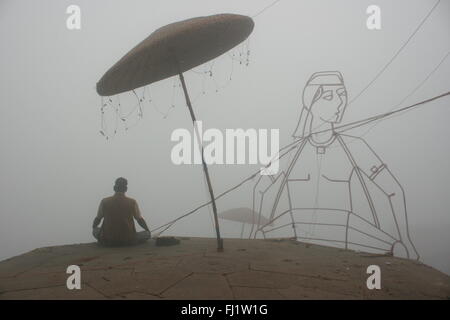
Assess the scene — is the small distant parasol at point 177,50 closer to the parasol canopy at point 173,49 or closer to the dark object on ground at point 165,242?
the parasol canopy at point 173,49

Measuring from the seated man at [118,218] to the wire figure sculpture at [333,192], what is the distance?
8.48 feet

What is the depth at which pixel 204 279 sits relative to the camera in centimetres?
337

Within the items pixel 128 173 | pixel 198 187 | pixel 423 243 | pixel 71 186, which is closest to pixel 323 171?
pixel 198 187

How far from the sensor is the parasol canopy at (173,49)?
4.27 metres

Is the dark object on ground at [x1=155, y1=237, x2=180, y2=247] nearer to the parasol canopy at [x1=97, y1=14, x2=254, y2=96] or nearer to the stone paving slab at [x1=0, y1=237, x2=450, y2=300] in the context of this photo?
the stone paving slab at [x1=0, y1=237, x2=450, y2=300]

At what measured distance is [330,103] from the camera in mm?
6504

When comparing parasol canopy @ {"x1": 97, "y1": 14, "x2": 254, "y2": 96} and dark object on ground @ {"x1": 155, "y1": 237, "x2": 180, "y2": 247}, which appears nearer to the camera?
parasol canopy @ {"x1": 97, "y1": 14, "x2": 254, "y2": 96}

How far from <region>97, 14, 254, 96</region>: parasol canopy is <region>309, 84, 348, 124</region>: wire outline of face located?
232 centimetres

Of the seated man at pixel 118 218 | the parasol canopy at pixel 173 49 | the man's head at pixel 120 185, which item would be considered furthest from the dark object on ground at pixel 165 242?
the parasol canopy at pixel 173 49

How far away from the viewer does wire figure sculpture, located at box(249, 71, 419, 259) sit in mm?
6188

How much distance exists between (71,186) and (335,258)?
99.4 metres

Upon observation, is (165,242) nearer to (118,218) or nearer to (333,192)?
(118,218)

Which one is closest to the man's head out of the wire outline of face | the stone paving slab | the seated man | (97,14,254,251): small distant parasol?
the seated man
